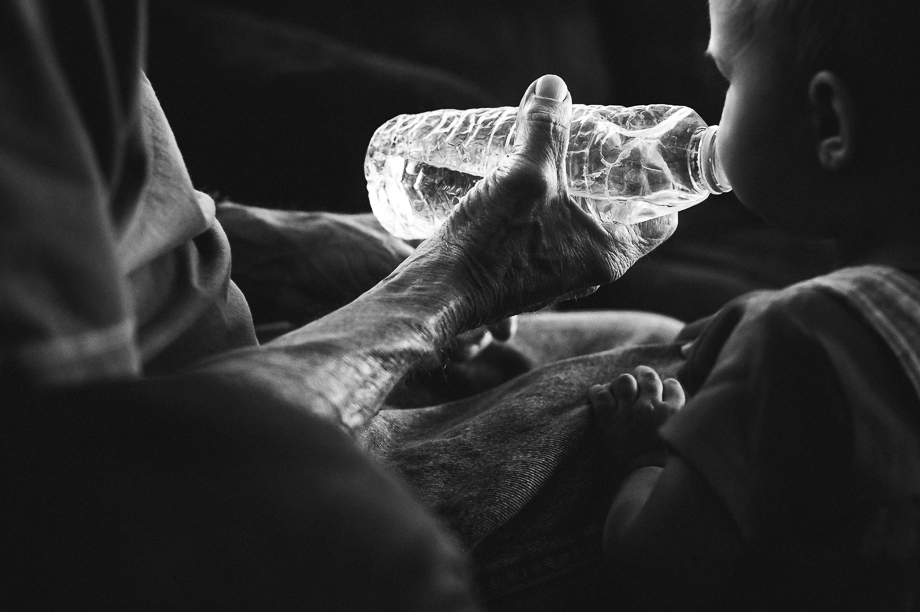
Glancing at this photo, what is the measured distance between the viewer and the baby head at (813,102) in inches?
19.8

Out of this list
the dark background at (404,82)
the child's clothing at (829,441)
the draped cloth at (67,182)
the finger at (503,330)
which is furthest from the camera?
the dark background at (404,82)

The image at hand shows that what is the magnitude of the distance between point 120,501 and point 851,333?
41 centimetres

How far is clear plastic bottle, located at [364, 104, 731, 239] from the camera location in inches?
32.7

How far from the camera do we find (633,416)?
72 centimetres

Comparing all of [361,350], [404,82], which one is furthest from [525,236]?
[404,82]

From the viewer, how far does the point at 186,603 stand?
342 millimetres

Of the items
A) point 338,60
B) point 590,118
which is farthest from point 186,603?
point 338,60

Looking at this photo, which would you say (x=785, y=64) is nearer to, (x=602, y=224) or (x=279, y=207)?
(x=602, y=224)

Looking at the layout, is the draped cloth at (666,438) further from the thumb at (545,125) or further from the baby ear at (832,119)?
the thumb at (545,125)

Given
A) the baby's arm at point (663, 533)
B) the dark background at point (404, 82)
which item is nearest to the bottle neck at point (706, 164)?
the baby's arm at point (663, 533)

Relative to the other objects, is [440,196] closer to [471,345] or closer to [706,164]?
[471,345]

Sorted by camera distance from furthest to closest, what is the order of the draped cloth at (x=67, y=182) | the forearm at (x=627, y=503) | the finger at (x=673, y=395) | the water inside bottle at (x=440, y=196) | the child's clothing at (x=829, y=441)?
the water inside bottle at (x=440, y=196) < the finger at (x=673, y=395) < the forearm at (x=627, y=503) < the child's clothing at (x=829, y=441) < the draped cloth at (x=67, y=182)

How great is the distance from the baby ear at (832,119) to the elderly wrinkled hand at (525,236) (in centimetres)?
26

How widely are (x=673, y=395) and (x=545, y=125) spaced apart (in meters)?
0.27
